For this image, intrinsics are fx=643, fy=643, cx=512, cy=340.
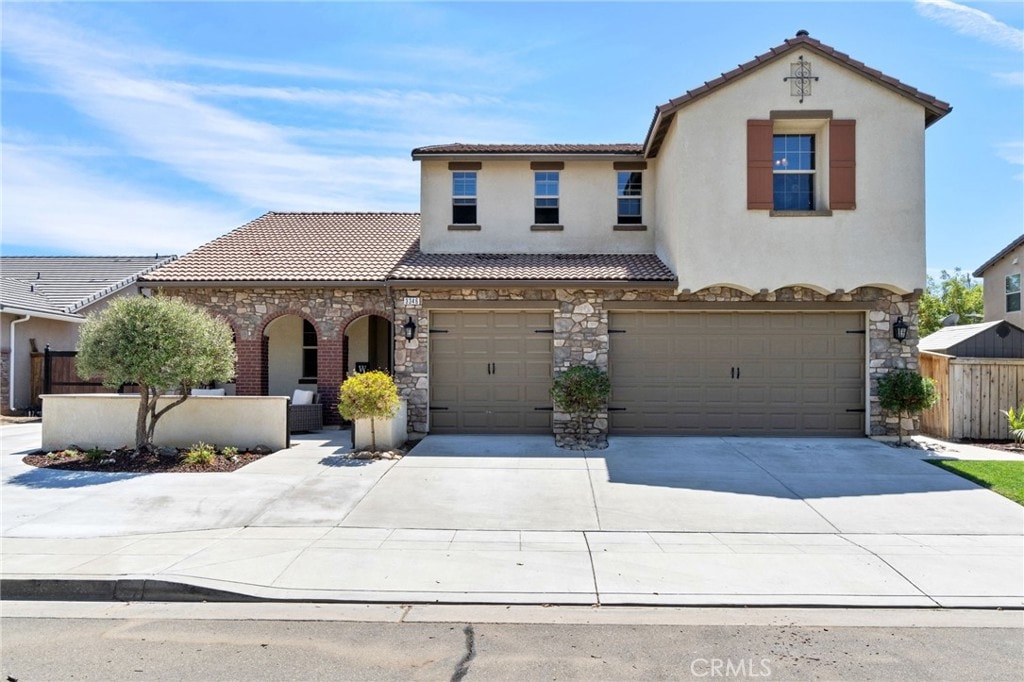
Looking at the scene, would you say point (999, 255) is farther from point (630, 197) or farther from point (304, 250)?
point (304, 250)

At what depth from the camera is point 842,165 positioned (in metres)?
12.1

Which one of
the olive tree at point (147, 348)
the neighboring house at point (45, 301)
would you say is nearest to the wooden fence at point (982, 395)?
the olive tree at point (147, 348)

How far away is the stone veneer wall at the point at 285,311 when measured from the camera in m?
14.4

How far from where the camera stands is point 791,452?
37.2ft

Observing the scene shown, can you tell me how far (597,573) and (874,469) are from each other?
6.56 m

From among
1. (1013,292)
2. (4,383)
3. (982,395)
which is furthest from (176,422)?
(1013,292)

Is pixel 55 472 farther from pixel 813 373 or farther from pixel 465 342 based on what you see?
pixel 813 373

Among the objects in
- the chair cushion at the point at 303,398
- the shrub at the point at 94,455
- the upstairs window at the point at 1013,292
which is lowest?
the shrub at the point at 94,455

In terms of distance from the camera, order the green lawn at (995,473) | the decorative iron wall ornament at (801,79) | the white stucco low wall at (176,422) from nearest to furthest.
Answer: the green lawn at (995,473) < the white stucco low wall at (176,422) < the decorative iron wall ornament at (801,79)

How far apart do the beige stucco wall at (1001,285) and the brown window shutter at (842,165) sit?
32.2ft

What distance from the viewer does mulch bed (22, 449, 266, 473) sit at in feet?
34.0

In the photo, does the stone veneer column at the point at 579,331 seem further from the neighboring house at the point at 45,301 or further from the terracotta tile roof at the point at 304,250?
the neighboring house at the point at 45,301

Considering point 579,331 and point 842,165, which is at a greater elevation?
point 842,165

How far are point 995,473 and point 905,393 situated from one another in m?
2.31
